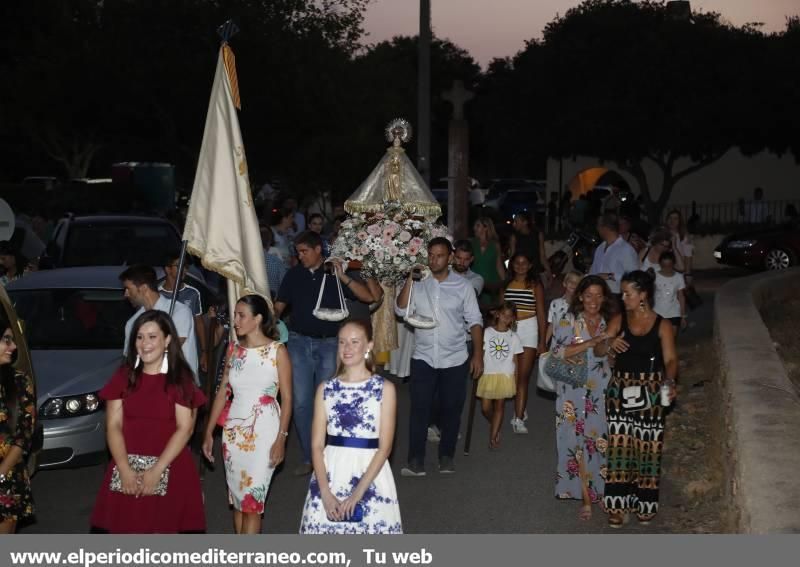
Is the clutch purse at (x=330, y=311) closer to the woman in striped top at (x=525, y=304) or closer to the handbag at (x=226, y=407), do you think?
the woman in striped top at (x=525, y=304)

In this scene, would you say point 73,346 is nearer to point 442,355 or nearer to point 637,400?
point 442,355

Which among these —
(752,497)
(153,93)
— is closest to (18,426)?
(752,497)

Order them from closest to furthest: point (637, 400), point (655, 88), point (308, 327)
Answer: point (637, 400)
point (308, 327)
point (655, 88)

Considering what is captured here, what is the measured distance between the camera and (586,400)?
8.88m

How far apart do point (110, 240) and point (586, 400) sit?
27.2ft

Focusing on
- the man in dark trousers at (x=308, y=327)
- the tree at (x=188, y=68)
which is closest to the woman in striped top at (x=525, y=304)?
the man in dark trousers at (x=308, y=327)

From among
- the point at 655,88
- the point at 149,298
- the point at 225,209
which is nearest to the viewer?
the point at 149,298

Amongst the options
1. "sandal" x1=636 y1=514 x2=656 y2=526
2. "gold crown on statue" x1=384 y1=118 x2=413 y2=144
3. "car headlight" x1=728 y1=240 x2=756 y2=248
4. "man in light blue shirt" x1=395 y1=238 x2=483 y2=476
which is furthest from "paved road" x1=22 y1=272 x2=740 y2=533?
"car headlight" x1=728 y1=240 x2=756 y2=248

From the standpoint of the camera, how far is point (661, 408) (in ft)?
27.6

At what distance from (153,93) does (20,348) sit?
23.7 metres

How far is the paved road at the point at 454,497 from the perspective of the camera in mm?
8594

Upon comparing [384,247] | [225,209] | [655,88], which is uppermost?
[655,88]

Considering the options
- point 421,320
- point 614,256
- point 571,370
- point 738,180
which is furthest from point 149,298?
point 738,180

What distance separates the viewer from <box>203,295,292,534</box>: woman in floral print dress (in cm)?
730
